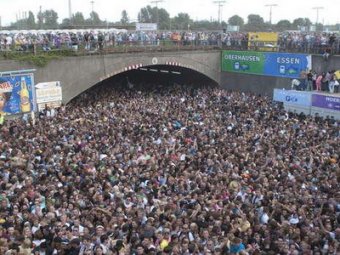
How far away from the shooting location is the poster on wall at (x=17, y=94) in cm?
2230

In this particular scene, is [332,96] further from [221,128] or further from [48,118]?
[48,118]

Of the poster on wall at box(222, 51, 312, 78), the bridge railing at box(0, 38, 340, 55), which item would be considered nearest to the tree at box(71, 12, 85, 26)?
the bridge railing at box(0, 38, 340, 55)

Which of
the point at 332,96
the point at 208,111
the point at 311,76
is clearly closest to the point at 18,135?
the point at 208,111

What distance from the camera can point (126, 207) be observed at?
11.6 m

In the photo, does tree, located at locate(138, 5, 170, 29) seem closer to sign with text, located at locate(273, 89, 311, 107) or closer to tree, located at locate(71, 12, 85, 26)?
tree, located at locate(71, 12, 85, 26)

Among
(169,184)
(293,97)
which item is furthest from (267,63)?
(169,184)

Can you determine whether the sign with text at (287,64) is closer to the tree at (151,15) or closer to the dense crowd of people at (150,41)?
the dense crowd of people at (150,41)

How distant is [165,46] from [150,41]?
43.5 inches

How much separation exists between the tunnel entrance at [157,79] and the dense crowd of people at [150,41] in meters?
2.46

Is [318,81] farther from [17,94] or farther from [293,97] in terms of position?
[17,94]

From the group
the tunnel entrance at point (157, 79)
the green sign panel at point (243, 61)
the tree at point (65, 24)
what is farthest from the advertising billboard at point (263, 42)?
the tree at point (65, 24)

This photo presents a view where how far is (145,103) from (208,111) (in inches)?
149

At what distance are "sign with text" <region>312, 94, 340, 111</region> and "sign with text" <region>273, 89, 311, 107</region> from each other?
0.33m

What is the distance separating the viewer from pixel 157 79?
3606 centimetres
